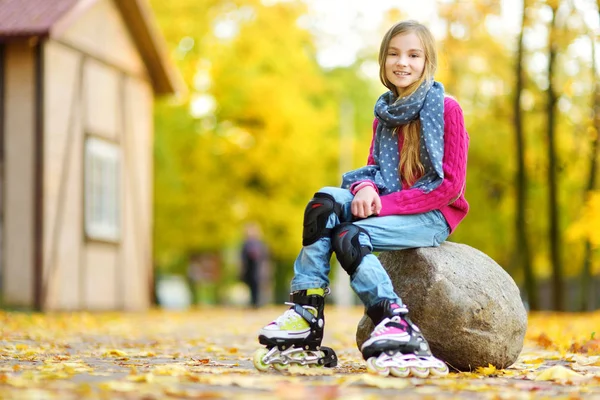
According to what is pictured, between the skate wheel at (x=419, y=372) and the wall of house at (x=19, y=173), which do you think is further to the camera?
the wall of house at (x=19, y=173)

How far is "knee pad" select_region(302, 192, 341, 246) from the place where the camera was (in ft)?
18.0

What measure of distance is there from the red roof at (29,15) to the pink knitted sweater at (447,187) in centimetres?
Result: 1083

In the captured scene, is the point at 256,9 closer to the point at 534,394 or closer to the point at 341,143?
the point at 341,143

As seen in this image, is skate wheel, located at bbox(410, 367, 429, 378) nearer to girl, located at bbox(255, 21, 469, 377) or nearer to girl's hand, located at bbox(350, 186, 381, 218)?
girl, located at bbox(255, 21, 469, 377)

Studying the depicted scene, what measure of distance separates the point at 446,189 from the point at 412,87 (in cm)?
62

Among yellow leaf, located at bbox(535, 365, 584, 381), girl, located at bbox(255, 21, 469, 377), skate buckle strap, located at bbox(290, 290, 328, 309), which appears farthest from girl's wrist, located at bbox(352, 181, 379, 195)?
yellow leaf, located at bbox(535, 365, 584, 381)

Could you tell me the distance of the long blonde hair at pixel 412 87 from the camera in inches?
225

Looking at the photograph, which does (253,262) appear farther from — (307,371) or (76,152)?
(307,371)

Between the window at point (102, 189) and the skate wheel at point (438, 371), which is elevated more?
the window at point (102, 189)

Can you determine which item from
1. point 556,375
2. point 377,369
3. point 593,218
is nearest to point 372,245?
point 377,369

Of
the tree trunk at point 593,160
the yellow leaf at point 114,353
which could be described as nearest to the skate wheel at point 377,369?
the yellow leaf at point 114,353

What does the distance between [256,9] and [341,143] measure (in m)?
9.05

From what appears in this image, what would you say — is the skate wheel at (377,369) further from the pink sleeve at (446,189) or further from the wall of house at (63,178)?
the wall of house at (63,178)

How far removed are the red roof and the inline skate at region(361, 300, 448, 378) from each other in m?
11.3
